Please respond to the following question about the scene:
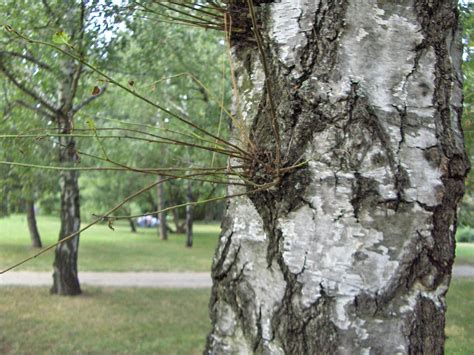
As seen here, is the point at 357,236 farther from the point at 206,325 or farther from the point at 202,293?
the point at 202,293

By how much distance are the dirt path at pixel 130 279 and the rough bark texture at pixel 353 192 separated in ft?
39.0

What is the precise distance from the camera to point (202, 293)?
1302 cm

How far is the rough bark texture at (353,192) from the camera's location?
146cm

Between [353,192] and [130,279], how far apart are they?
1434 centimetres

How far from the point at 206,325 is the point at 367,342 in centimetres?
847

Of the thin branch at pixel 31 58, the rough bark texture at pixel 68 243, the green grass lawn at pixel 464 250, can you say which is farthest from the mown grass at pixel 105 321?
the thin branch at pixel 31 58

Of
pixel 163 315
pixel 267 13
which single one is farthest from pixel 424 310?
pixel 163 315

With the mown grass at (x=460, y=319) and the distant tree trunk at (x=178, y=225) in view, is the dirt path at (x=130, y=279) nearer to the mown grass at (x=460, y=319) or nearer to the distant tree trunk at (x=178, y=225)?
the mown grass at (x=460, y=319)

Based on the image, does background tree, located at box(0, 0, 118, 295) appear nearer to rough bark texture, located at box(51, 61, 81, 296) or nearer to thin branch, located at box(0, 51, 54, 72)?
thin branch, located at box(0, 51, 54, 72)

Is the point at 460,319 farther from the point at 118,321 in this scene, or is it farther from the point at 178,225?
the point at 178,225

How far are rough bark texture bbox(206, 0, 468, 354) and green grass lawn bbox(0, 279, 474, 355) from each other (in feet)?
20.6

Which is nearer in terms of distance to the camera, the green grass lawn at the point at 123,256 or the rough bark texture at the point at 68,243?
the rough bark texture at the point at 68,243

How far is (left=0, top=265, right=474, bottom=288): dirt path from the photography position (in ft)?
45.5

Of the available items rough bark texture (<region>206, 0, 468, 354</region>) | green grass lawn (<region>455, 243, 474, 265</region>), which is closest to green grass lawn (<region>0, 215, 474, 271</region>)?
green grass lawn (<region>455, 243, 474, 265</region>)
